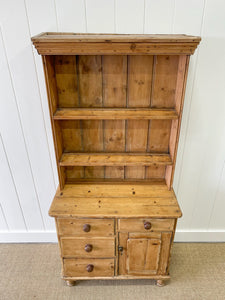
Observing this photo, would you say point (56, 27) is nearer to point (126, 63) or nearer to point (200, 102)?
point (126, 63)

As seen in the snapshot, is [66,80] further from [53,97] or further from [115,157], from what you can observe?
[115,157]

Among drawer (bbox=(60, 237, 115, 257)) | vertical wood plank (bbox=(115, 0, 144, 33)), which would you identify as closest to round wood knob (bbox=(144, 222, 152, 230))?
drawer (bbox=(60, 237, 115, 257))

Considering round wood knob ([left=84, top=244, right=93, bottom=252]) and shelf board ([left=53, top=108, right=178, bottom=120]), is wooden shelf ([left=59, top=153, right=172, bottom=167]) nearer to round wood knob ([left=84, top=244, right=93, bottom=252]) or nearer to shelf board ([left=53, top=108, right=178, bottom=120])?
shelf board ([left=53, top=108, right=178, bottom=120])

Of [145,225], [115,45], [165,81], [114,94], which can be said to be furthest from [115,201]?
[115,45]

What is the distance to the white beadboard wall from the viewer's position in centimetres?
129

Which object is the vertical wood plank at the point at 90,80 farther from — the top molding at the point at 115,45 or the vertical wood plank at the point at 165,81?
the vertical wood plank at the point at 165,81

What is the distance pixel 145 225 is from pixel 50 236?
3.36 feet

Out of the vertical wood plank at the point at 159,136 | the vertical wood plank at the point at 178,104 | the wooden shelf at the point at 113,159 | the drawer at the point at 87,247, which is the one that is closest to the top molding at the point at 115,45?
the vertical wood plank at the point at 178,104

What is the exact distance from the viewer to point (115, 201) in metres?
1.49

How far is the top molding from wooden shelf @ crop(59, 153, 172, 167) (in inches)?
25.3

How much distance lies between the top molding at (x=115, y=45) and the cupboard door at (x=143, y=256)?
113 centimetres

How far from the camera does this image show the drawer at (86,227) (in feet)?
4.68

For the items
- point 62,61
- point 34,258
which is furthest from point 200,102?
point 34,258

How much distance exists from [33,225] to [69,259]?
585 millimetres
